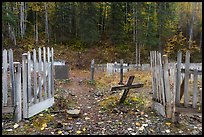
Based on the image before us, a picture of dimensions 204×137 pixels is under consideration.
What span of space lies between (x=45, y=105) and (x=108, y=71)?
32.2 ft

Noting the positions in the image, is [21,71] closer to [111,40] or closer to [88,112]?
[88,112]

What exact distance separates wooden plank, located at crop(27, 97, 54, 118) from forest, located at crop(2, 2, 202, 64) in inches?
645

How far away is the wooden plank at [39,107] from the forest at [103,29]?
645 inches

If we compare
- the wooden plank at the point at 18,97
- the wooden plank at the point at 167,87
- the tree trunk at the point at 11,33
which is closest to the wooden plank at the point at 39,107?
the wooden plank at the point at 18,97

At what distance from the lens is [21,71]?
219 inches

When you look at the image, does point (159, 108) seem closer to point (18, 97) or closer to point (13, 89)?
point (18, 97)

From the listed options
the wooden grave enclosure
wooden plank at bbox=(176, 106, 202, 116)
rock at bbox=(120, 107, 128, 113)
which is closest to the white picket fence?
rock at bbox=(120, 107, 128, 113)

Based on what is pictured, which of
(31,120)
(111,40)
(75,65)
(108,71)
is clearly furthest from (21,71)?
(111,40)

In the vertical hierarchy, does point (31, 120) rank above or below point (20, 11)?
below

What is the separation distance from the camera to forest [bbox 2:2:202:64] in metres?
23.6

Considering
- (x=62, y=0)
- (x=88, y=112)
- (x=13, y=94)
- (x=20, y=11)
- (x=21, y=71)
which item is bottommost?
(x=88, y=112)

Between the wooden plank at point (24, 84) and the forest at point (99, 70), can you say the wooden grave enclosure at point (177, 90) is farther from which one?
the wooden plank at point (24, 84)

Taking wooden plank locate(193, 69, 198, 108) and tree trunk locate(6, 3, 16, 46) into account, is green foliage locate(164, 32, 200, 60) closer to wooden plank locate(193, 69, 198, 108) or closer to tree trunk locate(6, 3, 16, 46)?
tree trunk locate(6, 3, 16, 46)

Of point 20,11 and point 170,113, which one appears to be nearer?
point 170,113
